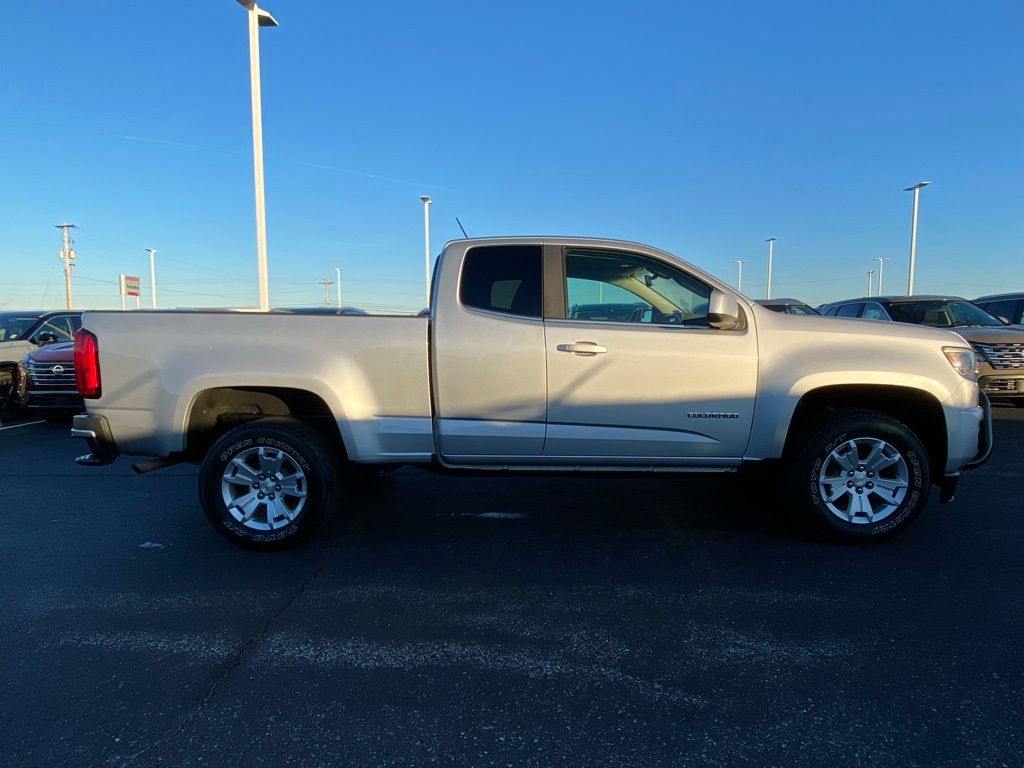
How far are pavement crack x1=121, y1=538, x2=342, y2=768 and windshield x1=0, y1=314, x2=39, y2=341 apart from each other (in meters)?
9.78

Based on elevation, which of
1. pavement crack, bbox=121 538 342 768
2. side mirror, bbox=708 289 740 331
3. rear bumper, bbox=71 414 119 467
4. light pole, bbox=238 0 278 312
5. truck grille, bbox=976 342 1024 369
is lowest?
pavement crack, bbox=121 538 342 768

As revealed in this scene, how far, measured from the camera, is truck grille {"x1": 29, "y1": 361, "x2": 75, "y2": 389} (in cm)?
888

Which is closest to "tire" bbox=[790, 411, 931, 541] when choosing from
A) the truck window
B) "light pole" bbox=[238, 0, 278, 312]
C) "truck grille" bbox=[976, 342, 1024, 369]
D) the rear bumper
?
the truck window

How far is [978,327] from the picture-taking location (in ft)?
29.7

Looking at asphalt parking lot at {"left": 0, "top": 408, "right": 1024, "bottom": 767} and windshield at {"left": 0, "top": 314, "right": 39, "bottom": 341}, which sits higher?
windshield at {"left": 0, "top": 314, "right": 39, "bottom": 341}

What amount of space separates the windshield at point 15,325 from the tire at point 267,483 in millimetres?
8965

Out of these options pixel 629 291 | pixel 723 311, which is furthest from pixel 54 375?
pixel 723 311

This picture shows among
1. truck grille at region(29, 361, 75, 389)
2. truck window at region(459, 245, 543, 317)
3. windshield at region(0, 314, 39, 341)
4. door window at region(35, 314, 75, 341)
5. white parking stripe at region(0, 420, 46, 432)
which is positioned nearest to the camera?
truck window at region(459, 245, 543, 317)

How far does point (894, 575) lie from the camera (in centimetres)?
365

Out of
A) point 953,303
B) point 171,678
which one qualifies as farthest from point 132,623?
point 953,303

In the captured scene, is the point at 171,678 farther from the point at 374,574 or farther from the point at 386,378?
the point at 386,378

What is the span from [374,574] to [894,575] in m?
3.10

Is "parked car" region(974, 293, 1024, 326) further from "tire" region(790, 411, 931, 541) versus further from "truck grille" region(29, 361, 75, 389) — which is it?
"truck grille" region(29, 361, 75, 389)

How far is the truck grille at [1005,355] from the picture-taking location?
8.52 metres
